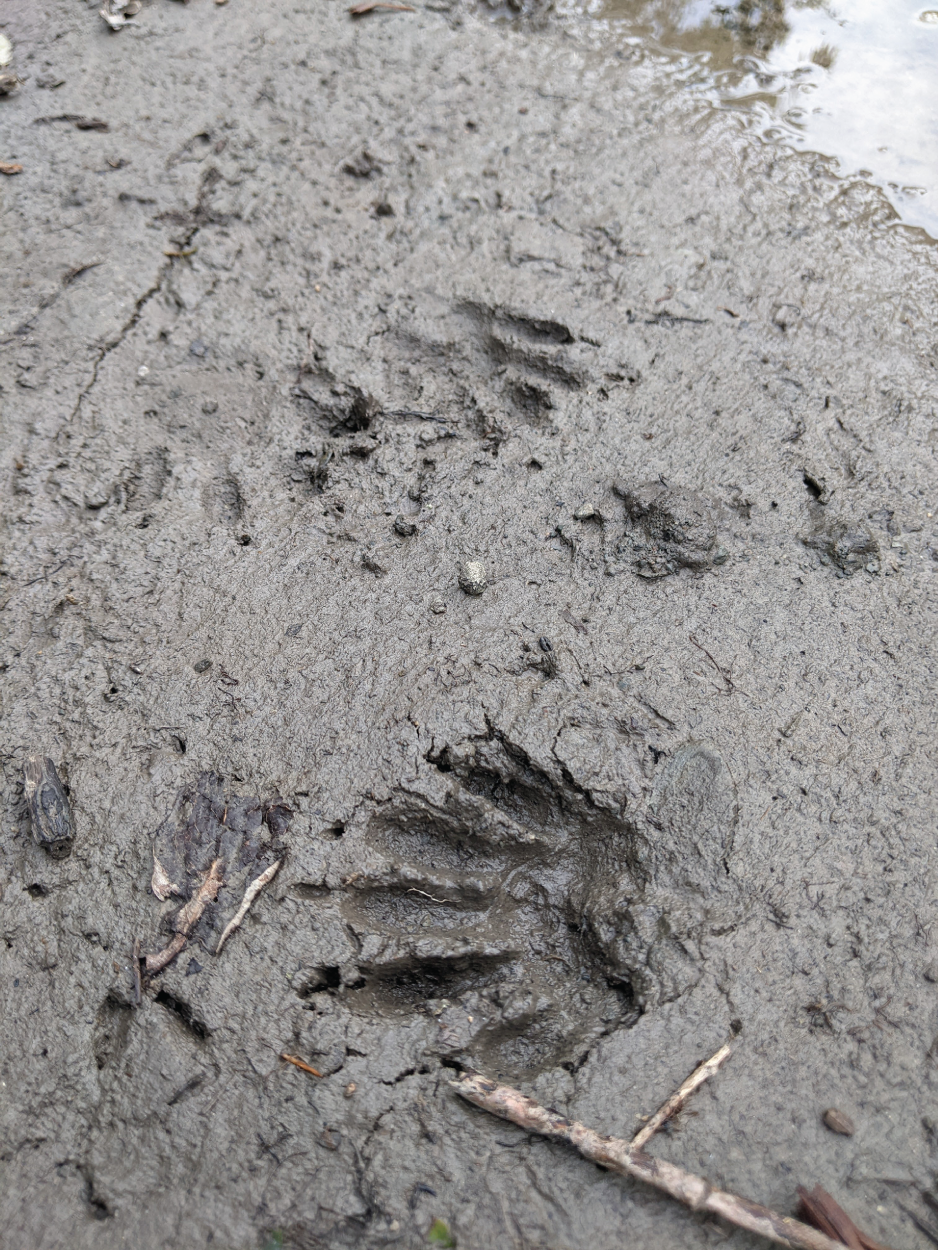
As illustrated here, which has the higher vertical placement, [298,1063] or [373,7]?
[373,7]

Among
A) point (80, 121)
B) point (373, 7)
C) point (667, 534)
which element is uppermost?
point (373, 7)

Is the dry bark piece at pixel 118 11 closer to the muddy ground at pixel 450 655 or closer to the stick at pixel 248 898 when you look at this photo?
the muddy ground at pixel 450 655

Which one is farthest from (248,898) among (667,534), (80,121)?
(80,121)

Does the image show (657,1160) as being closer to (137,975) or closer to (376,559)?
→ (137,975)

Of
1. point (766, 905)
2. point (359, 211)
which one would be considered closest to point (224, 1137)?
point (766, 905)

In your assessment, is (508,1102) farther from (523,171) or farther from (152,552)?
(523,171)

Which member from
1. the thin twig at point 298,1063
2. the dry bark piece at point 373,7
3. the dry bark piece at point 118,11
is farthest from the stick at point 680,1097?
the dry bark piece at point 118,11
